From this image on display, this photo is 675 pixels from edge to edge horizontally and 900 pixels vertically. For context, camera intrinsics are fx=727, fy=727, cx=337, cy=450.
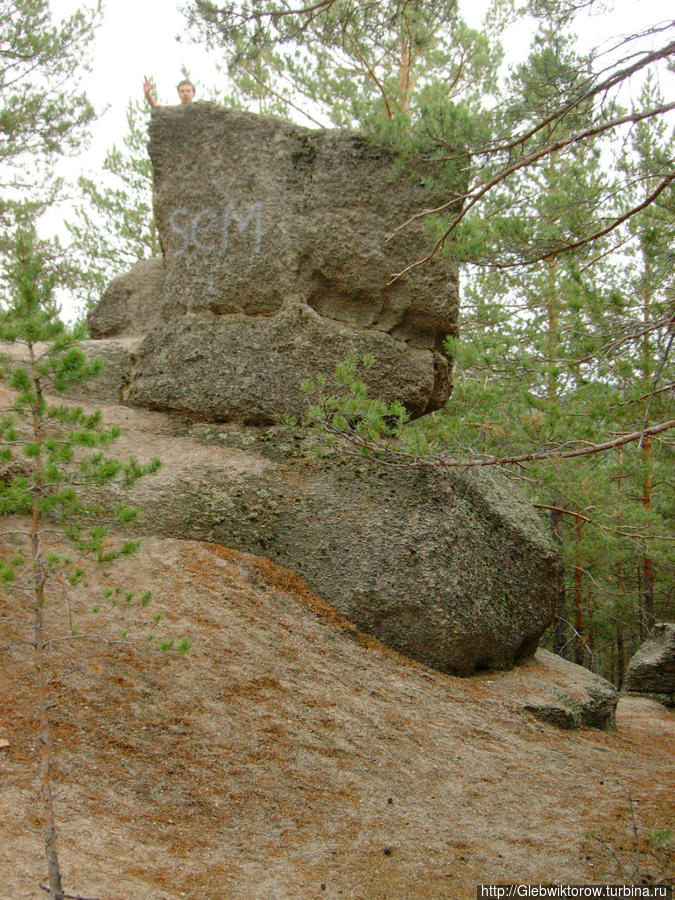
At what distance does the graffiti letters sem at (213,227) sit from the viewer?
6188 mm

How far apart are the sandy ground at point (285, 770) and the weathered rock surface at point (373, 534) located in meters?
0.19

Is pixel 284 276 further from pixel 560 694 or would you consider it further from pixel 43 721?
pixel 43 721

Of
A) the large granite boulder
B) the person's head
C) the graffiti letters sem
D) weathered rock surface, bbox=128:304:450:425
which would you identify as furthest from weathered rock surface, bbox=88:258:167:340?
the person's head

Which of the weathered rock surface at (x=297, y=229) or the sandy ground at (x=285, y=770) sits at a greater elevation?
the weathered rock surface at (x=297, y=229)

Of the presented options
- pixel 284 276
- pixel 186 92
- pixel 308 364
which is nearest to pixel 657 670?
pixel 308 364

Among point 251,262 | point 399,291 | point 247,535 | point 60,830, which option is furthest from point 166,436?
point 60,830

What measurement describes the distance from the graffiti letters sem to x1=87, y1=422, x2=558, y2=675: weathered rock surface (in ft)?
5.33

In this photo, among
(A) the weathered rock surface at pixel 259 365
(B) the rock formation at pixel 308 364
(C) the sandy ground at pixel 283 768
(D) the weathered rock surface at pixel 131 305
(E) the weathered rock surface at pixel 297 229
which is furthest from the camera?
(D) the weathered rock surface at pixel 131 305

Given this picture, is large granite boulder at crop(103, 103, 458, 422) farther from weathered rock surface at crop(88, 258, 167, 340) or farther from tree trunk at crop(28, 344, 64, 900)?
tree trunk at crop(28, 344, 64, 900)

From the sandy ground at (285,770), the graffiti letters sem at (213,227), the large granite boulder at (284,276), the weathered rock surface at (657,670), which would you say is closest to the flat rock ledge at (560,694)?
the sandy ground at (285,770)

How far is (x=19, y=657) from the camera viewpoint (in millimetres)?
3768

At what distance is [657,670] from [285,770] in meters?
7.15

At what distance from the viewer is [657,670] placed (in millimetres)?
9203

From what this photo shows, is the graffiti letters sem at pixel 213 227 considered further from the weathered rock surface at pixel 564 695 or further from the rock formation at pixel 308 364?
the weathered rock surface at pixel 564 695
